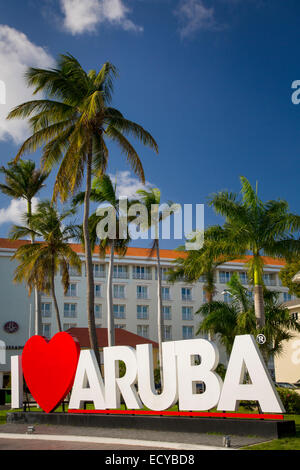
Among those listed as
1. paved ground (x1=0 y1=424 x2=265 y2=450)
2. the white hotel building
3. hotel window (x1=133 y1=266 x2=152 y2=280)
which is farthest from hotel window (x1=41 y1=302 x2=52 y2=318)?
paved ground (x1=0 y1=424 x2=265 y2=450)

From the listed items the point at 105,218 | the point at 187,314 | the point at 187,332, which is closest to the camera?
the point at 105,218

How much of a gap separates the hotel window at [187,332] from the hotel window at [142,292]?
678cm

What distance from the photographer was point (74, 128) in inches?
1009

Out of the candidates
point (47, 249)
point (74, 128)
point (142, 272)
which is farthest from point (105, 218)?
point (142, 272)

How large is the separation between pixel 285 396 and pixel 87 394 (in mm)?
7856

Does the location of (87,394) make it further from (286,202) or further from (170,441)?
(286,202)

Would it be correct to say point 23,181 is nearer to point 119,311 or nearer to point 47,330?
point 47,330

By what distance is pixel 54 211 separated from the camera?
38250mm

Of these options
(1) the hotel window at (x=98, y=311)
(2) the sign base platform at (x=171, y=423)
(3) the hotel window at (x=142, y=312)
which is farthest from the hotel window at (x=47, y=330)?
(2) the sign base platform at (x=171, y=423)

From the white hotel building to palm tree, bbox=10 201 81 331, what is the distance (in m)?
23.2

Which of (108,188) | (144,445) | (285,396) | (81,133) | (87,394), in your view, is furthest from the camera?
(108,188)

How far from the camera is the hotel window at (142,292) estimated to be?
6881 centimetres

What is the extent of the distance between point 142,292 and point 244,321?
156 feet
